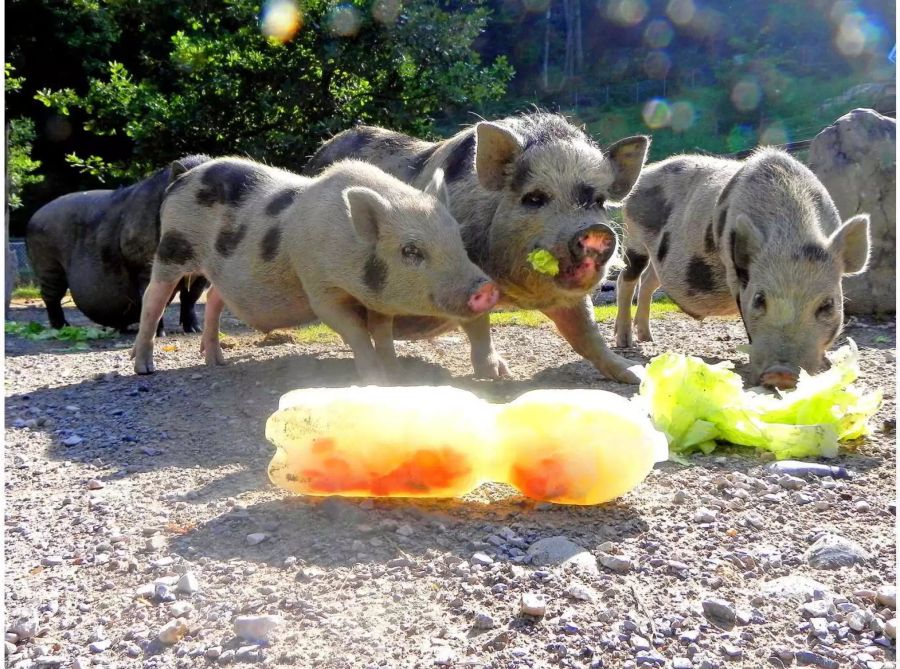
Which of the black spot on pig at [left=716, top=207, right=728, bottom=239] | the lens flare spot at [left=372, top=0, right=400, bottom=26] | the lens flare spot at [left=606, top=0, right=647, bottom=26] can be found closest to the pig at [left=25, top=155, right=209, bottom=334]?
the lens flare spot at [left=372, top=0, right=400, bottom=26]

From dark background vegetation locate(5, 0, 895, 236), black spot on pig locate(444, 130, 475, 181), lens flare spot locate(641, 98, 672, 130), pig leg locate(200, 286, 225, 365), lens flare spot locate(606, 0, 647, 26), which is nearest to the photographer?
black spot on pig locate(444, 130, 475, 181)

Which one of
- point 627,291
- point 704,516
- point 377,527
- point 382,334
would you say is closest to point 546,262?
point 382,334

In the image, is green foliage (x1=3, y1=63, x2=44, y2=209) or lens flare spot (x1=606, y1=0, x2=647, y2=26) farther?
lens flare spot (x1=606, y1=0, x2=647, y2=26)

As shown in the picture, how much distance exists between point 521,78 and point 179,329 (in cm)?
3071

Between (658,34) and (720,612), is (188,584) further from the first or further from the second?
(658,34)

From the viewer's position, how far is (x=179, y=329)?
1002cm

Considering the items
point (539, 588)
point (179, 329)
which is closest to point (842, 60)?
point (179, 329)

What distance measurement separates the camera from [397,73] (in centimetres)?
1135

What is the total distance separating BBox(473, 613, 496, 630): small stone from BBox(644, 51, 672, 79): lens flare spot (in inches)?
1481

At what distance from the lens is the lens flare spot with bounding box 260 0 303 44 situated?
1116cm

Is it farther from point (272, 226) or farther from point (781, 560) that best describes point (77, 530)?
point (272, 226)

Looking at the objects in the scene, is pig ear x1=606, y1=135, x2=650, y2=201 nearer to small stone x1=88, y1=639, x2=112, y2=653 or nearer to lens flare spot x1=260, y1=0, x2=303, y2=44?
small stone x1=88, y1=639, x2=112, y2=653

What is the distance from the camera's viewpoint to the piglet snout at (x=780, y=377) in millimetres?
4516

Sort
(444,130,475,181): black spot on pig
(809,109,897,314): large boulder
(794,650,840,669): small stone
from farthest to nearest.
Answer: (809,109,897,314): large boulder
(444,130,475,181): black spot on pig
(794,650,840,669): small stone
